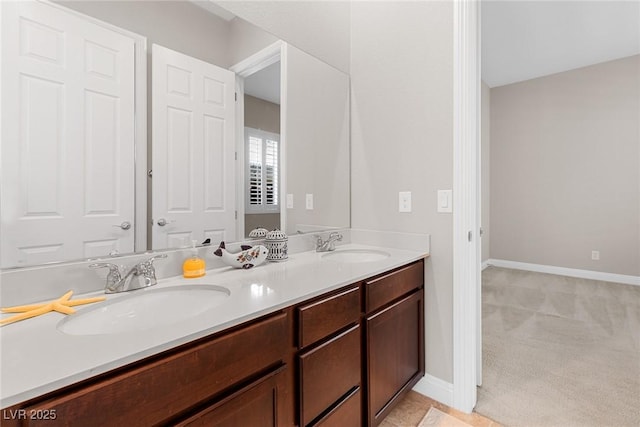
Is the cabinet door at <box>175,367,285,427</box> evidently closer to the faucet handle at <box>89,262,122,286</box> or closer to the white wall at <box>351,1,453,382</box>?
the faucet handle at <box>89,262,122,286</box>

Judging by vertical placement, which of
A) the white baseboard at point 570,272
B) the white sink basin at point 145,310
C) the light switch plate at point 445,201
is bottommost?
the white baseboard at point 570,272

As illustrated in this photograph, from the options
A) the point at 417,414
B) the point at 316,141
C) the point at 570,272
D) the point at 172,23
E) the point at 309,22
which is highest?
the point at 309,22

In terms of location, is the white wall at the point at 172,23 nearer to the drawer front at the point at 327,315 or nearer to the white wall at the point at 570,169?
the drawer front at the point at 327,315

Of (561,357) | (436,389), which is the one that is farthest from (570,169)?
(436,389)

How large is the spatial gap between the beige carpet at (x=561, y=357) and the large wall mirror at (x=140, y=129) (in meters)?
1.56

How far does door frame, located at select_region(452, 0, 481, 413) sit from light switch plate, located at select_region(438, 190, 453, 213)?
1.0 inches

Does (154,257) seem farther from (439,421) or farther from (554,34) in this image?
(554,34)

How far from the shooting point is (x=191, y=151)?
1.31 meters

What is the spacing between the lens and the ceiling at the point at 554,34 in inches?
114

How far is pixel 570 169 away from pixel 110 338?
209 inches

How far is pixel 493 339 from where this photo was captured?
2385mm

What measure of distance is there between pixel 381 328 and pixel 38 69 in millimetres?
1549

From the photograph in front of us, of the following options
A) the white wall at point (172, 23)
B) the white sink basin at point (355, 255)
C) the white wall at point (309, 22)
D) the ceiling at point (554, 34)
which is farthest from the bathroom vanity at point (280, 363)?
the ceiling at point (554, 34)

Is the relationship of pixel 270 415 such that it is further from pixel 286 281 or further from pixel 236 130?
pixel 236 130
